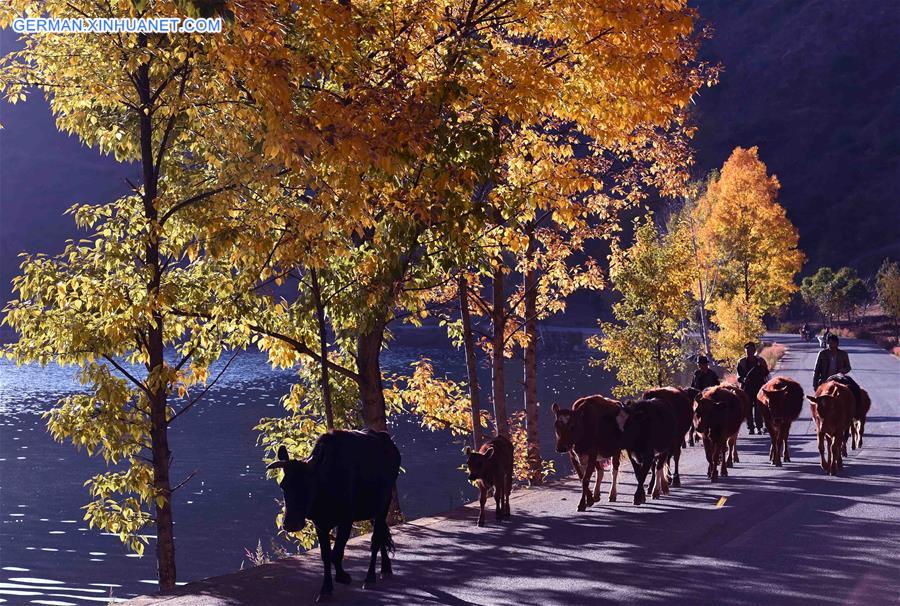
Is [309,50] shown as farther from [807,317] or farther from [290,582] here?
[807,317]

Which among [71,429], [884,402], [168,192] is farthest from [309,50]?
[884,402]

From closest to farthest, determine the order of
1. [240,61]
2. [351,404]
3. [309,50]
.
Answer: [240,61], [309,50], [351,404]

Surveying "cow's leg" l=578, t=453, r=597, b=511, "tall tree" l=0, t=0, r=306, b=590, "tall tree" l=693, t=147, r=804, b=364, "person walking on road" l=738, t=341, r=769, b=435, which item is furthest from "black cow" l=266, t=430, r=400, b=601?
"tall tree" l=693, t=147, r=804, b=364

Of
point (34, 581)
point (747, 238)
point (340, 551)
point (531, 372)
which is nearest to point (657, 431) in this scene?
point (340, 551)

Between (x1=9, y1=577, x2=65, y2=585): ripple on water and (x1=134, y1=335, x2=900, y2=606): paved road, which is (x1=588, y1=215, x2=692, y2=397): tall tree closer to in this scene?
(x1=134, y1=335, x2=900, y2=606): paved road

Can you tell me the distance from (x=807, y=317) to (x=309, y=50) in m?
132

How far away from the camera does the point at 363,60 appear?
12.8 meters

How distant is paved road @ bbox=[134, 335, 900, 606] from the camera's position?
959cm

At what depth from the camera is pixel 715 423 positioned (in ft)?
58.5

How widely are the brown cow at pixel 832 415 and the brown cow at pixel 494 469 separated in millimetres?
6287

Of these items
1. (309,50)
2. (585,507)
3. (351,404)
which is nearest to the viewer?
(309,50)

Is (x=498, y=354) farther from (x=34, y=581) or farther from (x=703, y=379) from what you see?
(x=34, y=581)

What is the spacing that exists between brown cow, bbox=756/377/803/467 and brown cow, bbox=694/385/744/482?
956mm

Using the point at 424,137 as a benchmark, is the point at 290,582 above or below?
below
